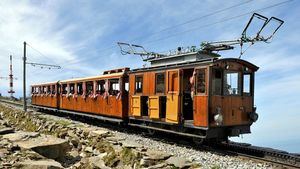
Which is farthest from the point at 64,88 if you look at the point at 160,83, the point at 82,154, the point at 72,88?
the point at 82,154

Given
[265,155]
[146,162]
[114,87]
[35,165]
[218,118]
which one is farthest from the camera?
[114,87]

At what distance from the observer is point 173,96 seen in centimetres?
1334

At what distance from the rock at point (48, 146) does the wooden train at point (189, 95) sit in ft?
14.5

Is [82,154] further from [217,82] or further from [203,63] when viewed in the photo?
[217,82]

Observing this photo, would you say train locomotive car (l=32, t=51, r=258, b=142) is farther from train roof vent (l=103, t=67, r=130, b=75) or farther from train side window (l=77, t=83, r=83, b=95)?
train side window (l=77, t=83, r=83, b=95)

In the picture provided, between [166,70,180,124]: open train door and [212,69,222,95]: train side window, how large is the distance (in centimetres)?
141

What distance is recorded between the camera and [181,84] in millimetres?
13070

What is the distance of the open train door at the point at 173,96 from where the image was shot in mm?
13102

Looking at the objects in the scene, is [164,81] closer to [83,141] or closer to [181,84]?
[181,84]

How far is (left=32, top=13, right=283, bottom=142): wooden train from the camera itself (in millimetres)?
12102

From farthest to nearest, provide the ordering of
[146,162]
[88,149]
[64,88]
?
[64,88], [88,149], [146,162]

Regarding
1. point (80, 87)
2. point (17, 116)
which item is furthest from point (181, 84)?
point (17, 116)

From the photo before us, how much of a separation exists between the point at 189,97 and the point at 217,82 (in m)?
1.49

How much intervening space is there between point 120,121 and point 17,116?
11.1 metres
